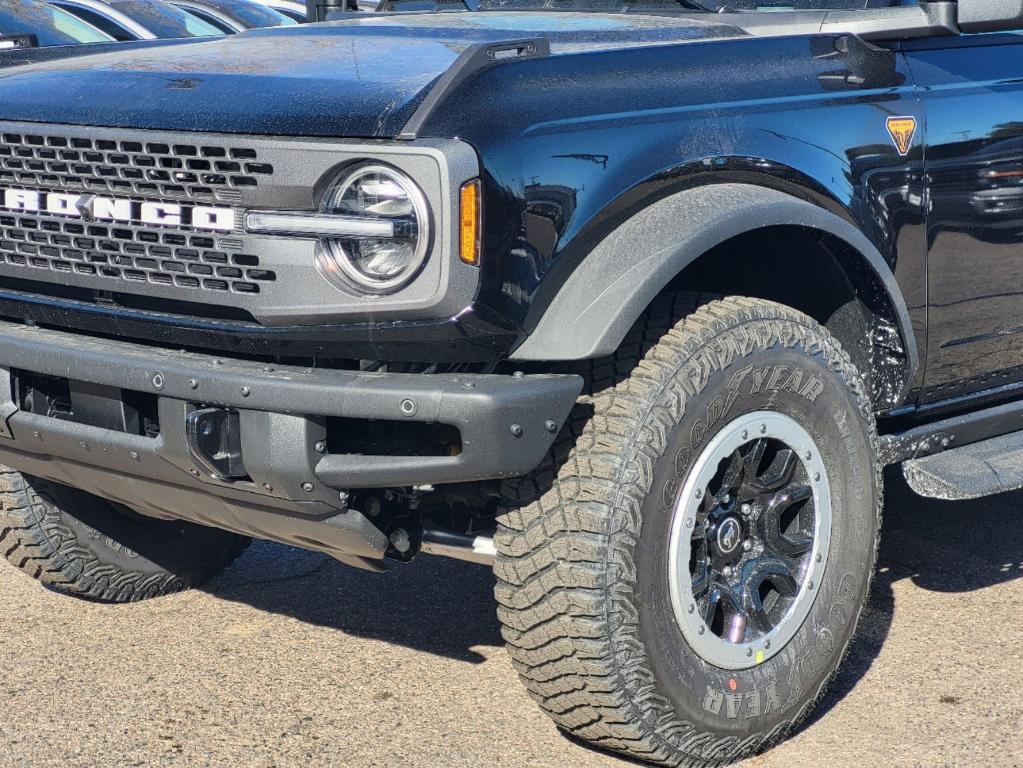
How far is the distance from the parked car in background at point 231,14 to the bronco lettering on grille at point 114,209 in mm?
8479

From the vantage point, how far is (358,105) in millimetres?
2783

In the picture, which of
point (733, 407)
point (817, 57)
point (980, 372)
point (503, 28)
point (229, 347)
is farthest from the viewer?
point (980, 372)

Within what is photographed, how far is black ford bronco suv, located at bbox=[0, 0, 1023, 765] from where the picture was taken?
2.76 metres

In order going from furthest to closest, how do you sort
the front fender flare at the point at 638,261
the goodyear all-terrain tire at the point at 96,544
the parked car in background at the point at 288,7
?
the parked car in background at the point at 288,7 → the goodyear all-terrain tire at the point at 96,544 → the front fender flare at the point at 638,261

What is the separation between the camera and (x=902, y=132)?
3.56 metres

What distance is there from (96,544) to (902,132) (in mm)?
2471

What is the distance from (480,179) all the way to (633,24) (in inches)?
48.9

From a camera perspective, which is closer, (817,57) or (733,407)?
(733,407)

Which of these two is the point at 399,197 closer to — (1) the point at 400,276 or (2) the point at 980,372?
(1) the point at 400,276

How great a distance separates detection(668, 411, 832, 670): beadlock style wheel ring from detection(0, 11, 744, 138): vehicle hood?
0.96 meters

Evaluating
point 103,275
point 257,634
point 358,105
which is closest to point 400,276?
point 358,105

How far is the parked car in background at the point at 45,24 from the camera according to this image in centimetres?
887

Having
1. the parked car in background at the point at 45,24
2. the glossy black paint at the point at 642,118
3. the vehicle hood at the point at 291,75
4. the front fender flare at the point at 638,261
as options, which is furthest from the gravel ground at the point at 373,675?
the parked car in background at the point at 45,24

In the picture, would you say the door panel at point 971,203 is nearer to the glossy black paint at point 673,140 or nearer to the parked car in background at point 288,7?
the glossy black paint at point 673,140
